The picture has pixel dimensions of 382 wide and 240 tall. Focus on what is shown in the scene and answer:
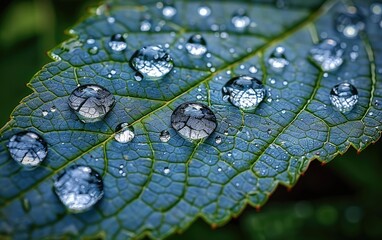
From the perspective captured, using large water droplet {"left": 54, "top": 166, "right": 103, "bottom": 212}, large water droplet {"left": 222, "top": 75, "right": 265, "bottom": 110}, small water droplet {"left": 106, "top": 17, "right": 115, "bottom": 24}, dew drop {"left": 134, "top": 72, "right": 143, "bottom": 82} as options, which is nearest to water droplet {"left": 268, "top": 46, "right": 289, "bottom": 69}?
large water droplet {"left": 222, "top": 75, "right": 265, "bottom": 110}

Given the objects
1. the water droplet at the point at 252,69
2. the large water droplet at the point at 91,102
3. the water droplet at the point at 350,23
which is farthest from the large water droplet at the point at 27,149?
the water droplet at the point at 350,23

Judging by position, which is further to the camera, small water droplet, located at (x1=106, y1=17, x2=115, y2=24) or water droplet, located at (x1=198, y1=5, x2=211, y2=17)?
water droplet, located at (x1=198, y1=5, x2=211, y2=17)

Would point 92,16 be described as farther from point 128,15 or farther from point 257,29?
point 257,29

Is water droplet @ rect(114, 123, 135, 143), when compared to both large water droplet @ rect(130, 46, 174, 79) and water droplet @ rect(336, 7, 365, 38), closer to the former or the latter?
large water droplet @ rect(130, 46, 174, 79)

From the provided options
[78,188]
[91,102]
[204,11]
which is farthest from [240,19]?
[78,188]

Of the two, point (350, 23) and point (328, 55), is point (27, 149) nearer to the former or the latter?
point (328, 55)

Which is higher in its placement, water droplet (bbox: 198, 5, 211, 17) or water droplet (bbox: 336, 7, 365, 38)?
water droplet (bbox: 198, 5, 211, 17)
